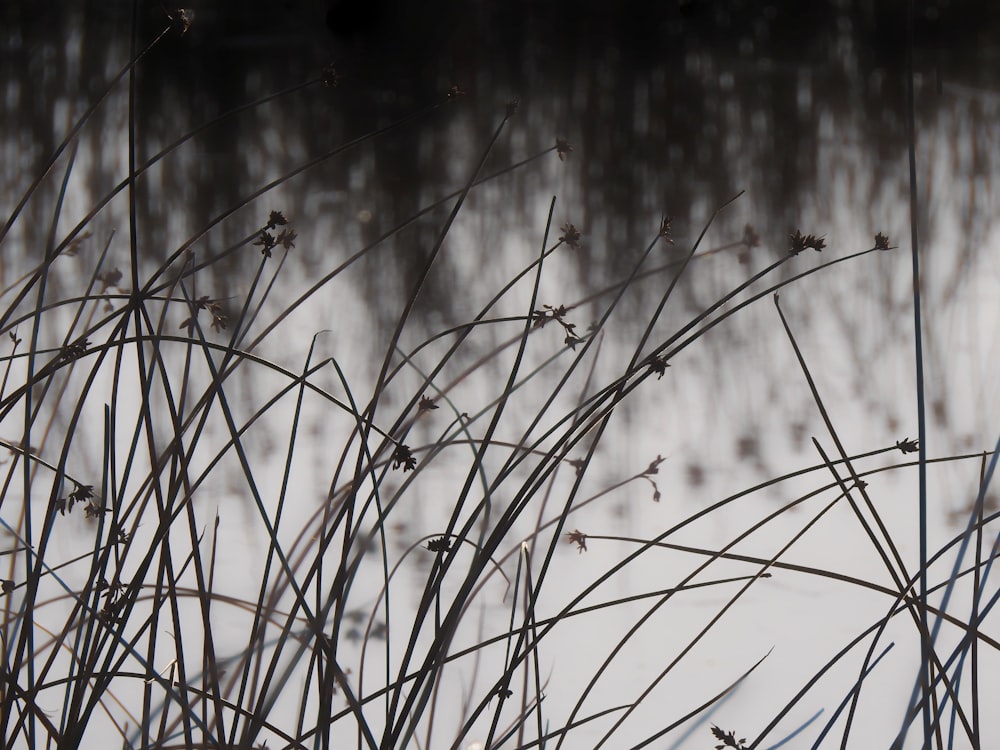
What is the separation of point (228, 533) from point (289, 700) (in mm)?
299

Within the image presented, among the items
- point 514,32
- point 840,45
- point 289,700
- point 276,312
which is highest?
point 514,32

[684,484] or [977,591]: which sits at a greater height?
[684,484]

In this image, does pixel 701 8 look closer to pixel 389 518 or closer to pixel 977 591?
pixel 389 518

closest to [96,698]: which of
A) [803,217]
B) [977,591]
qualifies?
[977,591]

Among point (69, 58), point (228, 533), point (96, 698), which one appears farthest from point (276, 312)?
point (69, 58)

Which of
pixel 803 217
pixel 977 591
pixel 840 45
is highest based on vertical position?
pixel 840 45

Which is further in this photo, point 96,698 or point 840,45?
point 840,45

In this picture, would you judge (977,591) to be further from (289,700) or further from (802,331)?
(802,331)

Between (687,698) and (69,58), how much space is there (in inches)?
117

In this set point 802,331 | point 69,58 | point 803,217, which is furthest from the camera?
point 69,58

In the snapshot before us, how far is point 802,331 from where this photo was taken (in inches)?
67.8

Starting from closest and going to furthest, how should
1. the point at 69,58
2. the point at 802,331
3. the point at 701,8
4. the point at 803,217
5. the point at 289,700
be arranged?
the point at 289,700 → the point at 802,331 → the point at 803,217 → the point at 69,58 → the point at 701,8

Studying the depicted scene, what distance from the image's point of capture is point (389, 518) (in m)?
1.15

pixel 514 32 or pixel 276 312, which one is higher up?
pixel 514 32
